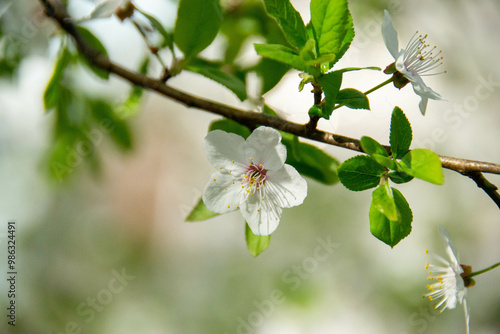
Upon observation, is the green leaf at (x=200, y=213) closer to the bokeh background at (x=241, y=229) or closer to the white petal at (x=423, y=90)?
the white petal at (x=423, y=90)

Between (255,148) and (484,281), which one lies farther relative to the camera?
(484,281)

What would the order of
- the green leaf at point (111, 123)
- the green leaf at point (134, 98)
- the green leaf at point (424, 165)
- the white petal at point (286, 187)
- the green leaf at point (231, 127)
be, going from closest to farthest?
the green leaf at point (424, 165), the white petal at point (286, 187), the green leaf at point (231, 127), the green leaf at point (134, 98), the green leaf at point (111, 123)

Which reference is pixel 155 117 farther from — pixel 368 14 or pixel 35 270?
pixel 368 14

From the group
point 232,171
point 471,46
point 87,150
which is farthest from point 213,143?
point 471,46

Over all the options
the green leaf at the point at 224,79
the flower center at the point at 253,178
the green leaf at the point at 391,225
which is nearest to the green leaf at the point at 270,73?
the green leaf at the point at 224,79

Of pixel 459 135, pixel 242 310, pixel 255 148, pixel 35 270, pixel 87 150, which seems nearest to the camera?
pixel 255 148

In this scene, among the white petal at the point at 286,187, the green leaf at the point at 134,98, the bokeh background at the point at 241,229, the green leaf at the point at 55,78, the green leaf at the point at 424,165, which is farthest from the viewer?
the bokeh background at the point at 241,229
